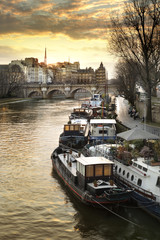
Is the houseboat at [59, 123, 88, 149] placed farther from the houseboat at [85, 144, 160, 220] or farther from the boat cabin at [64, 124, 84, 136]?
the houseboat at [85, 144, 160, 220]

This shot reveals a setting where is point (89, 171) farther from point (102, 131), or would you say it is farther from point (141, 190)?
point (102, 131)

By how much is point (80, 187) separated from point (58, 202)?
166cm

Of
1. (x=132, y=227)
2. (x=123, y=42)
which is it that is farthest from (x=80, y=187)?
(x=123, y=42)

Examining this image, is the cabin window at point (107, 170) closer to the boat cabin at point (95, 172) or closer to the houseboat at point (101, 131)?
the boat cabin at point (95, 172)

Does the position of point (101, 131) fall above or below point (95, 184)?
above

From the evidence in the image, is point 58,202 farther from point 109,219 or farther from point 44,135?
point 44,135

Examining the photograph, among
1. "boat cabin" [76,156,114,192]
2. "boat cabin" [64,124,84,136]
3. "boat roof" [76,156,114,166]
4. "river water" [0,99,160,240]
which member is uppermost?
"boat cabin" [64,124,84,136]

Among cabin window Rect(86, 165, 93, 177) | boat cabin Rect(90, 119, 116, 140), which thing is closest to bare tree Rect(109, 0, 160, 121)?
boat cabin Rect(90, 119, 116, 140)

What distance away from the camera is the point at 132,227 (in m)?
16.7

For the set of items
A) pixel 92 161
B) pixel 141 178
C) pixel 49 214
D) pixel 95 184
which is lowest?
pixel 49 214

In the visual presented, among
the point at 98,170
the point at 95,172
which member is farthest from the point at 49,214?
the point at 98,170

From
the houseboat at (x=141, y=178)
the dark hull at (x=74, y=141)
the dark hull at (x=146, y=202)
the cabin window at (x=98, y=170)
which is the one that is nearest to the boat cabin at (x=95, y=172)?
the cabin window at (x=98, y=170)

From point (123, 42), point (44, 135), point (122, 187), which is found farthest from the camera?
point (44, 135)

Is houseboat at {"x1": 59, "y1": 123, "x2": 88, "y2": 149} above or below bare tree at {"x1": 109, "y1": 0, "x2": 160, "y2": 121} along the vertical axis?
below
